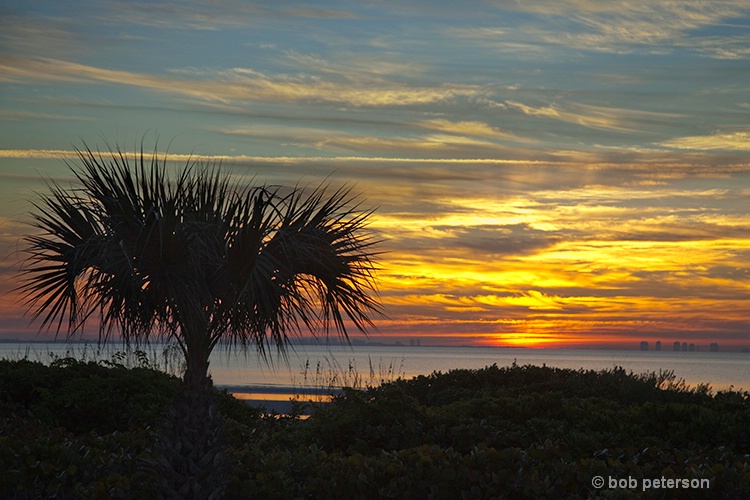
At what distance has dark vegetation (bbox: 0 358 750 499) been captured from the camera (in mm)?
8859

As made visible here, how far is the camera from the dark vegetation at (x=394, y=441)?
29.1 ft

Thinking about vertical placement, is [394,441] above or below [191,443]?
below

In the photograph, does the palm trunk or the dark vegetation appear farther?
the dark vegetation

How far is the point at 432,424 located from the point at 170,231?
6.10 m

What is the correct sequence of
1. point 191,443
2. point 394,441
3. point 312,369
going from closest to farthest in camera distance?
point 191,443 < point 394,441 < point 312,369

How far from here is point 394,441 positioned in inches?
448

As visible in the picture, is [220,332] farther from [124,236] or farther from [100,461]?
[100,461]

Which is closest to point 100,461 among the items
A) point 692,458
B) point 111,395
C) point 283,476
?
point 283,476

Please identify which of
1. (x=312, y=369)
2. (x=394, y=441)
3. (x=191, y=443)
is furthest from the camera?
(x=312, y=369)

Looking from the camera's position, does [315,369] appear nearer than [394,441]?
No

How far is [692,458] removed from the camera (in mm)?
9867

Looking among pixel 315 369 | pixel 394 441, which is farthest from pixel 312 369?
pixel 394 441

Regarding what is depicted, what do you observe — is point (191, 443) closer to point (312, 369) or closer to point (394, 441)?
point (394, 441)

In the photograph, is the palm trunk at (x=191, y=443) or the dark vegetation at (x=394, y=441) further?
the dark vegetation at (x=394, y=441)
